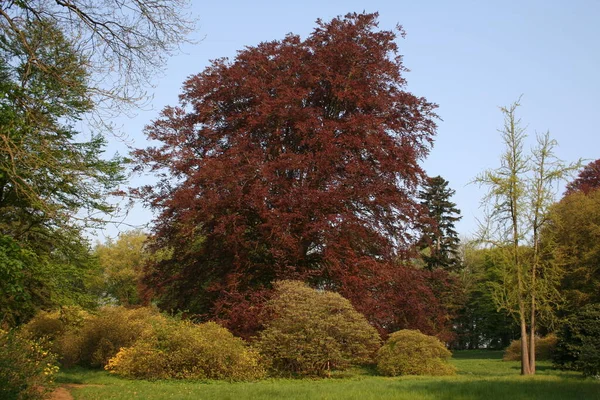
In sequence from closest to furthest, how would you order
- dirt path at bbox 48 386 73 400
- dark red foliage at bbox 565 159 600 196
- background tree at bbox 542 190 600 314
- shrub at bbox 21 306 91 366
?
dirt path at bbox 48 386 73 400 → shrub at bbox 21 306 91 366 → background tree at bbox 542 190 600 314 → dark red foliage at bbox 565 159 600 196

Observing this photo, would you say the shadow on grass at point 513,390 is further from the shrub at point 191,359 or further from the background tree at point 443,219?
the background tree at point 443,219

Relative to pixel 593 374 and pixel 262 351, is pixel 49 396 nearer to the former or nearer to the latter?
pixel 262 351

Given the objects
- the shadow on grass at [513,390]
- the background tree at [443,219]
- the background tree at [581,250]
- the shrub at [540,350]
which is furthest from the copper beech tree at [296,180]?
the background tree at [443,219]

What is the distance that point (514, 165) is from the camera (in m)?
18.4

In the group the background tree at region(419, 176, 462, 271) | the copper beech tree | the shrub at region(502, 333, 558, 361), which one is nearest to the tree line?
the copper beech tree

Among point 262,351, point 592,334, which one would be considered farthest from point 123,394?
point 592,334

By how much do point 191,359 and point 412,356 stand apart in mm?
7305

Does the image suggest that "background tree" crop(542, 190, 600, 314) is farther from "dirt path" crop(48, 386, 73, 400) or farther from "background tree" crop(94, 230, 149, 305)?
"background tree" crop(94, 230, 149, 305)

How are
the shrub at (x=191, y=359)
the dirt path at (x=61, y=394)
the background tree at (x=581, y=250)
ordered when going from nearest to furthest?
the dirt path at (x=61, y=394) < the shrub at (x=191, y=359) < the background tree at (x=581, y=250)

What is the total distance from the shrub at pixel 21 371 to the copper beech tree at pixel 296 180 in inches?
286

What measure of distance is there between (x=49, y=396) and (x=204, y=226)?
9412 mm

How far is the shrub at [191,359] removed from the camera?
14906 millimetres

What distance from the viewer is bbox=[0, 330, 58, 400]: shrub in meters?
8.73

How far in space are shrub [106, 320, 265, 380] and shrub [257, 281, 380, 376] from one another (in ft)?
2.99
